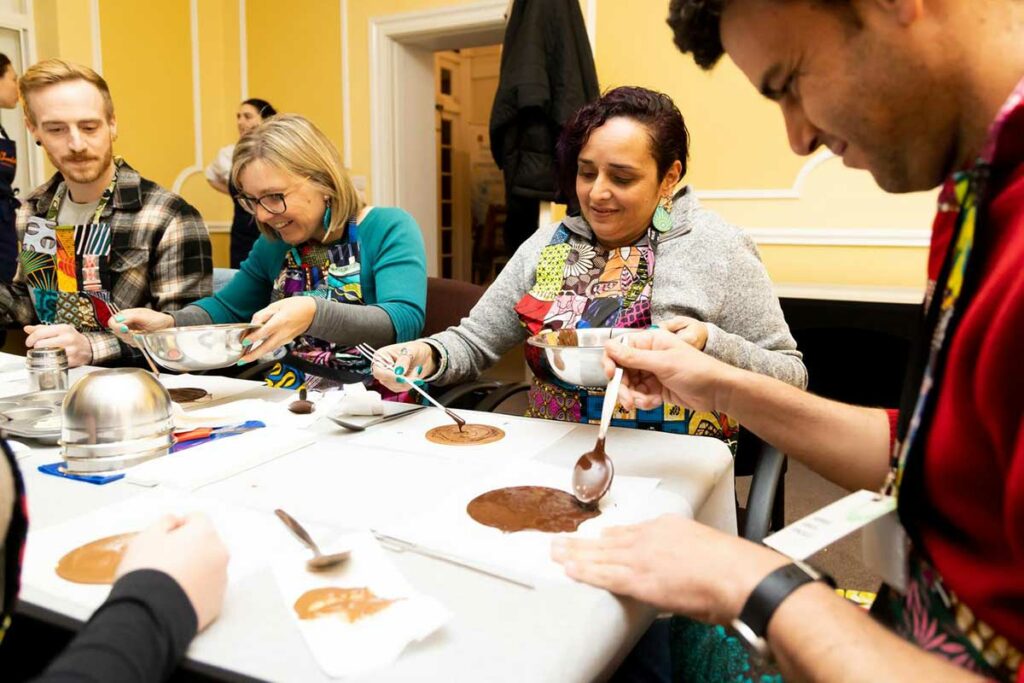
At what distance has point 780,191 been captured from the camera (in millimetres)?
3219

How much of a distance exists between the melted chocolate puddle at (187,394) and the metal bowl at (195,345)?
0.14m

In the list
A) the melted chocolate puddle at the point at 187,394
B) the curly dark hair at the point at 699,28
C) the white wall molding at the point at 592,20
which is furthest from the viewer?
the white wall molding at the point at 592,20

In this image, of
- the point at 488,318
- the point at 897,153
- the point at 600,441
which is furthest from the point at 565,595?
the point at 488,318

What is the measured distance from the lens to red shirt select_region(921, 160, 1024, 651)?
534 mm

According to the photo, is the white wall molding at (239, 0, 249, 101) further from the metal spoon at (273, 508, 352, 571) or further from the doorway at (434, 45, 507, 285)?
the metal spoon at (273, 508, 352, 571)

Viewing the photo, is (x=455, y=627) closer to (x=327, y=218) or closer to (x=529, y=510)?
(x=529, y=510)

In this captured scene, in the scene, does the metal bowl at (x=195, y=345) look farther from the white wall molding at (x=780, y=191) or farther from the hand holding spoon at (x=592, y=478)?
the white wall molding at (x=780, y=191)

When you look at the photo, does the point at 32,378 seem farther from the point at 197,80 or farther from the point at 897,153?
the point at 197,80

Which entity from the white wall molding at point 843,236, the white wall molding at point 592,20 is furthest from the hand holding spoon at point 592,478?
the white wall molding at point 592,20

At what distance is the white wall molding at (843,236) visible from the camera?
118 inches

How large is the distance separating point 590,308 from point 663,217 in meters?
0.28

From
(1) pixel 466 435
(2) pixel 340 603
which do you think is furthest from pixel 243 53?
(2) pixel 340 603

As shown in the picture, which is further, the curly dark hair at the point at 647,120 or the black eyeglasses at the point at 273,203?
the black eyeglasses at the point at 273,203

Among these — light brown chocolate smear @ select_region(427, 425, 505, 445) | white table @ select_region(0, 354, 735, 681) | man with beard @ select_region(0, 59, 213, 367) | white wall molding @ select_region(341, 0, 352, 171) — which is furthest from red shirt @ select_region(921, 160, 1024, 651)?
white wall molding @ select_region(341, 0, 352, 171)
